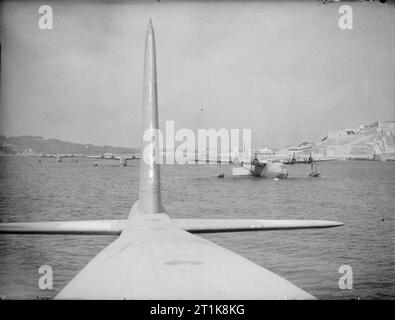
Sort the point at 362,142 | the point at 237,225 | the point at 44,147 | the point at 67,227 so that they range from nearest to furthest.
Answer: the point at 67,227, the point at 237,225, the point at 44,147, the point at 362,142

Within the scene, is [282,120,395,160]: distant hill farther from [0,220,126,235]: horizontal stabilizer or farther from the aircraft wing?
the aircraft wing

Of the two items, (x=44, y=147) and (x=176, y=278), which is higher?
(x=44, y=147)

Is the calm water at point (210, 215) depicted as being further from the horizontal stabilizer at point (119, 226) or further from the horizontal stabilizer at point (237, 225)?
the horizontal stabilizer at point (237, 225)

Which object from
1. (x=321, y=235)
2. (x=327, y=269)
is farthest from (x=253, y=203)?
(x=327, y=269)

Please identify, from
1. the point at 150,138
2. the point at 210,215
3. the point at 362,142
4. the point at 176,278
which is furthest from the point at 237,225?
the point at 210,215

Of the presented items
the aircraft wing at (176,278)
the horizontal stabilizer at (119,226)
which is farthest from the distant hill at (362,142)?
the aircraft wing at (176,278)

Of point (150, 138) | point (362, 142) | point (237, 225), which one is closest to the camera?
point (237, 225)

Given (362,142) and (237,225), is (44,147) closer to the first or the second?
(237,225)
